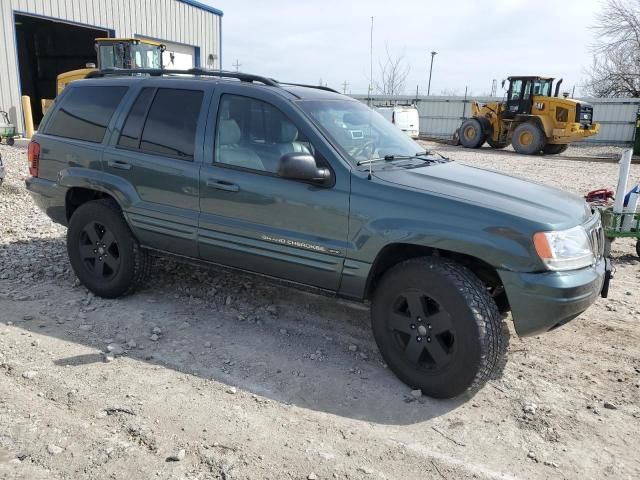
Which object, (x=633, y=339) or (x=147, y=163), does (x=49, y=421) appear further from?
(x=633, y=339)

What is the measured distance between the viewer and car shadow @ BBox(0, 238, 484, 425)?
11.2 ft

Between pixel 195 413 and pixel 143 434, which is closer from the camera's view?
pixel 143 434

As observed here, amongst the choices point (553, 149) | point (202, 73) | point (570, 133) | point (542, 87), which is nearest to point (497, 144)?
point (553, 149)

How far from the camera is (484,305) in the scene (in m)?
3.19

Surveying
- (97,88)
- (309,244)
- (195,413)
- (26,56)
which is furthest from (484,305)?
(26,56)

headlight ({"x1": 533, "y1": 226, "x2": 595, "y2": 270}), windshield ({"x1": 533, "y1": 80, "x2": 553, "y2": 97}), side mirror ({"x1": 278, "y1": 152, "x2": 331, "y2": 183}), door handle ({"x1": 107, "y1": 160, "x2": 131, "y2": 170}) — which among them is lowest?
headlight ({"x1": 533, "y1": 226, "x2": 595, "y2": 270})

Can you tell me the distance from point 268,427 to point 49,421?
4.07ft

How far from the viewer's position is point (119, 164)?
14.7ft

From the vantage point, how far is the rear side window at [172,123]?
419cm

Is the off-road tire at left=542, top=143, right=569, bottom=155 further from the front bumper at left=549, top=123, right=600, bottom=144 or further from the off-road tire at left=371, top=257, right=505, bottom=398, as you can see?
the off-road tire at left=371, top=257, right=505, bottom=398

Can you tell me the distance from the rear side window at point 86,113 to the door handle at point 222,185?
4.26ft

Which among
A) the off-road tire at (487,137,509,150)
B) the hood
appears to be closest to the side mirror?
the hood

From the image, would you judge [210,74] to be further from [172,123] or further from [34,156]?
[34,156]

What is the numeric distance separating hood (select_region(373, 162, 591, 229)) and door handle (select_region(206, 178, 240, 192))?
1.06 metres
